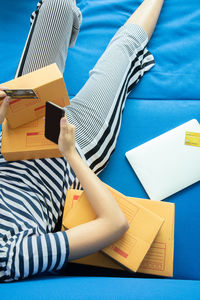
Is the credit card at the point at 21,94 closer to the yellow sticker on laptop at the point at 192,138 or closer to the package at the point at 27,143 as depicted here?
the package at the point at 27,143

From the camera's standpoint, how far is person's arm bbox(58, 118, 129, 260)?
72 centimetres

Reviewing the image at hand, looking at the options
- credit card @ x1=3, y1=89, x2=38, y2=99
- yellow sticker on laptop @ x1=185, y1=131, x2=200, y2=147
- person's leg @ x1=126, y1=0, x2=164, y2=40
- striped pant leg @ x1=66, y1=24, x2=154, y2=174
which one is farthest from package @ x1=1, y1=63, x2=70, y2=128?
person's leg @ x1=126, y1=0, x2=164, y2=40

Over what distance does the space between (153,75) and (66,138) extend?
712 millimetres

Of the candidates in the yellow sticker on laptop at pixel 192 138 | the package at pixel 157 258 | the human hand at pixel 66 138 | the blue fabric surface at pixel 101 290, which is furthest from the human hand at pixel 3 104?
the yellow sticker on laptop at pixel 192 138

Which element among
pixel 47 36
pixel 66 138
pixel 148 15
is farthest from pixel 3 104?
pixel 148 15

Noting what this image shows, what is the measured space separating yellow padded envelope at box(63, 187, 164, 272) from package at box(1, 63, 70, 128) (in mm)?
346

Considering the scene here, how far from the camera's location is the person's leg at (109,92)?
104 centimetres

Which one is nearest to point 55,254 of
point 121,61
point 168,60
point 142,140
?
point 142,140

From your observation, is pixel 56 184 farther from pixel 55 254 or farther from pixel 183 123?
pixel 183 123

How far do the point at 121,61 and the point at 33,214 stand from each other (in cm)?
76

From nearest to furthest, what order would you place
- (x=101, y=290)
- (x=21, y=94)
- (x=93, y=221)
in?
(x=101, y=290) → (x=93, y=221) → (x=21, y=94)

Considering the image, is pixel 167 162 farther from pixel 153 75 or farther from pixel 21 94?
pixel 21 94

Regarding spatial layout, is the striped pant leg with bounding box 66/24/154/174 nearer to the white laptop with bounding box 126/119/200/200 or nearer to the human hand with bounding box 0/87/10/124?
the white laptop with bounding box 126/119/200/200

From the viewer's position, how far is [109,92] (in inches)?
44.3
